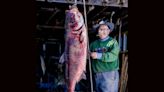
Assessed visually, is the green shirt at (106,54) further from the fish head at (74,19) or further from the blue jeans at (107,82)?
the fish head at (74,19)

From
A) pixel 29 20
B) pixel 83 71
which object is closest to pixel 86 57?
pixel 83 71

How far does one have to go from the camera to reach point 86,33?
3.57 metres

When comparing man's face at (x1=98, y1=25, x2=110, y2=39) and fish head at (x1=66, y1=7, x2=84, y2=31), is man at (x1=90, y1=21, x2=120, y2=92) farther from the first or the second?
fish head at (x1=66, y1=7, x2=84, y2=31)

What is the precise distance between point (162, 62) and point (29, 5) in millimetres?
832

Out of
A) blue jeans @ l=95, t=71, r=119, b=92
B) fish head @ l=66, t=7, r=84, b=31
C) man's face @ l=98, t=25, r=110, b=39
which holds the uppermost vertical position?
fish head @ l=66, t=7, r=84, b=31

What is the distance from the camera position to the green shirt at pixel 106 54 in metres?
3.56

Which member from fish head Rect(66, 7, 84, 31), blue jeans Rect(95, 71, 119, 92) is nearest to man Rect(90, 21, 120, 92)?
blue jeans Rect(95, 71, 119, 92)

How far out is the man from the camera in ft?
11.7

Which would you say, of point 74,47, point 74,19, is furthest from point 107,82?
point 74,19

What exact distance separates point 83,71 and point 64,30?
0.25 m

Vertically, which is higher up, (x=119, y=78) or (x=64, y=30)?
(x=64, y=30)

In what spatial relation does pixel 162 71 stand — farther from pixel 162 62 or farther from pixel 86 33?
pixel 86 33

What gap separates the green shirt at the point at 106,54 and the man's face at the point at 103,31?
0.03 meters

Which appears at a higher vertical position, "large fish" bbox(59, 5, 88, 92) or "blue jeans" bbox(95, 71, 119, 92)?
"large fish" bbox(59, 5, 88, 92)
